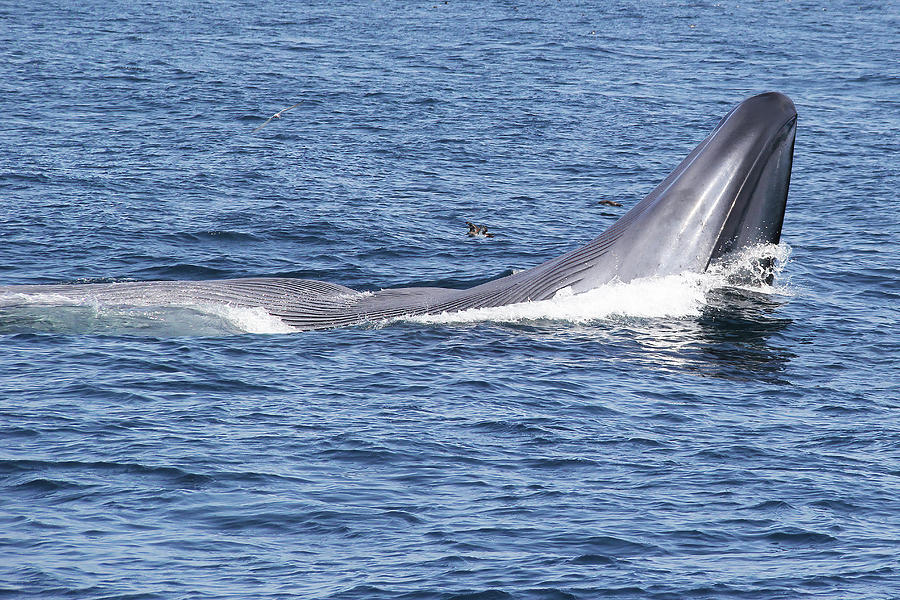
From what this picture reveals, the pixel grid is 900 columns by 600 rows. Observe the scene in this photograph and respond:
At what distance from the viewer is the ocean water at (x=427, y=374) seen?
11.9 m

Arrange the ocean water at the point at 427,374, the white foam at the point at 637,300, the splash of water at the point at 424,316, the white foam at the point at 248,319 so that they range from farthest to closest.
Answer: the white foam at the point at 248,319
the splash of water at the point at 424,316
the white foam at the point at 637,300
the ocean water at the point at 427,374

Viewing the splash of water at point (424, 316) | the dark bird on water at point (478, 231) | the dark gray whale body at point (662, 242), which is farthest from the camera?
the dark bird on water at point (478, 231)

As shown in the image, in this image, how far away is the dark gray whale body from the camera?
58.1ft

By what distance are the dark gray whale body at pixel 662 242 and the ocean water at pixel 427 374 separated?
0.36 m

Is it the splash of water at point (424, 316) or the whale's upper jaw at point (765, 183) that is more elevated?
the whale's upper jaw at point (765, 183)

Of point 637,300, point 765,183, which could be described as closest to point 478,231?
point 637,300

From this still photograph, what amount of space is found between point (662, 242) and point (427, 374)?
12.7 ft

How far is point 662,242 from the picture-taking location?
711 inches

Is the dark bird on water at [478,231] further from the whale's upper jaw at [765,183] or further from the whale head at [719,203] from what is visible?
the whale's upper jaw at [765,183]

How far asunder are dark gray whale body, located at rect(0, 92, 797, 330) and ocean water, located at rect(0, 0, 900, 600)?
357mm

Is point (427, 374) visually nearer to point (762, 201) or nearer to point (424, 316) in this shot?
point (424, 316)

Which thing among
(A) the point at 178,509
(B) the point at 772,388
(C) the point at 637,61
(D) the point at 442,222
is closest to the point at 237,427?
(A) the point at 178,509

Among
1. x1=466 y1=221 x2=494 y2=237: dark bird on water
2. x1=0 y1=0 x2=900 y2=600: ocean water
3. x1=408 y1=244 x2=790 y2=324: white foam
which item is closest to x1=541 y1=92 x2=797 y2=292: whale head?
x1=408 y1=244 x2=790 y2=324: white foam

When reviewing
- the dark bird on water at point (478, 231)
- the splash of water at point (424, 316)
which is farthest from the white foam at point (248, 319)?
the dark bird on water at point (478, 231)
